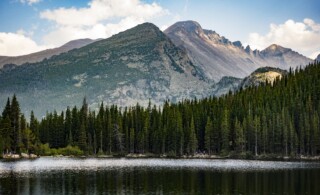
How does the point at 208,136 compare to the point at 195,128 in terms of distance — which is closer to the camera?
the point at 208,136

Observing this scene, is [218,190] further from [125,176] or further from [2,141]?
[2,141]

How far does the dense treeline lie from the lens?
156 metres

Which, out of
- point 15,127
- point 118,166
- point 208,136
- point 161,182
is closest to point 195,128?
point 208,136

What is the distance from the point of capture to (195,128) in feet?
603

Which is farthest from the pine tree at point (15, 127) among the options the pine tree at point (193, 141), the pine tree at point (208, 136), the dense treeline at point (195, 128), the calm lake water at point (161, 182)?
the pine tree at point (208, 136)

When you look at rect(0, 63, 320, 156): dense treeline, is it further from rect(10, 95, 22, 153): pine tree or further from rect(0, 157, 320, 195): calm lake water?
rect(0, 157, 320, 195): calm lake water

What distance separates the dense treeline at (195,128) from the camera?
15650 cm

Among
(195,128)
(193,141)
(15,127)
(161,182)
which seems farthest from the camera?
(195,128)

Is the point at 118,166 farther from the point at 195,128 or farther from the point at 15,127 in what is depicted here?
the point at 195,128

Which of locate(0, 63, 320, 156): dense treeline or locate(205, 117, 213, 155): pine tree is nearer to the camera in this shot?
locate(0, 63, 320, 156): dense treeline

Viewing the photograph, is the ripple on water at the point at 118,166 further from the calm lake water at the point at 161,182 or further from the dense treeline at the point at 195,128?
the dense treeline at the point at 195,128

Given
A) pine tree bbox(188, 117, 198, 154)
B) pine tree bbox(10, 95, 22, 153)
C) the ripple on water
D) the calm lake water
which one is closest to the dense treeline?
pine tree bbox(10, 95, 22, 153)

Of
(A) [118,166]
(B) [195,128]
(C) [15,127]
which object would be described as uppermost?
(C) [15,127]

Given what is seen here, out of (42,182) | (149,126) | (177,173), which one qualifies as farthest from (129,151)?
(42,182)
